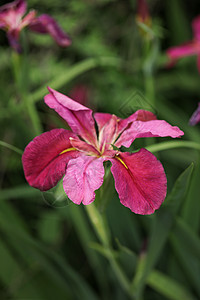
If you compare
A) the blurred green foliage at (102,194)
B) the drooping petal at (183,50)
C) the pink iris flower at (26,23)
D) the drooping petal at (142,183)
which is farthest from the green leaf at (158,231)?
the drooping petal at (183,50)

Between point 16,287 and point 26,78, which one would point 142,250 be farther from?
point 26,78

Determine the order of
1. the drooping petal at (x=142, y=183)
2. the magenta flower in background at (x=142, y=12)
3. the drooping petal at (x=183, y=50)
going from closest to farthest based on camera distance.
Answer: the drooping petal at (x=142, y=183) < the magenta flower in background at (x=142, y=12) < the drooping petal at (x=183, y=50)

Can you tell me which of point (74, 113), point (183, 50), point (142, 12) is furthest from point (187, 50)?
point (74, 113)

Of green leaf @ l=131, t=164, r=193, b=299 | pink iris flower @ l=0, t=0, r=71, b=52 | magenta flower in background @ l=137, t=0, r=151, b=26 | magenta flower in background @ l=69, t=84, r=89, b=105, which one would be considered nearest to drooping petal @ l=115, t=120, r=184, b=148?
green leaf @ l=131, t=164, r=193, b=299

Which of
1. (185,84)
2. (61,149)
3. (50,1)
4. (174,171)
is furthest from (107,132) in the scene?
(50,1)

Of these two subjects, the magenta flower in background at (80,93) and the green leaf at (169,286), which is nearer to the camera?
the green leaf at (169,286)

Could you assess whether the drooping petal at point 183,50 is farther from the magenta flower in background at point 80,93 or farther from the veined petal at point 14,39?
the veined petal at point 14,39

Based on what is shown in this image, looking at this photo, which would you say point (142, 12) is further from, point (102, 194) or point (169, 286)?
point (169, 286)
